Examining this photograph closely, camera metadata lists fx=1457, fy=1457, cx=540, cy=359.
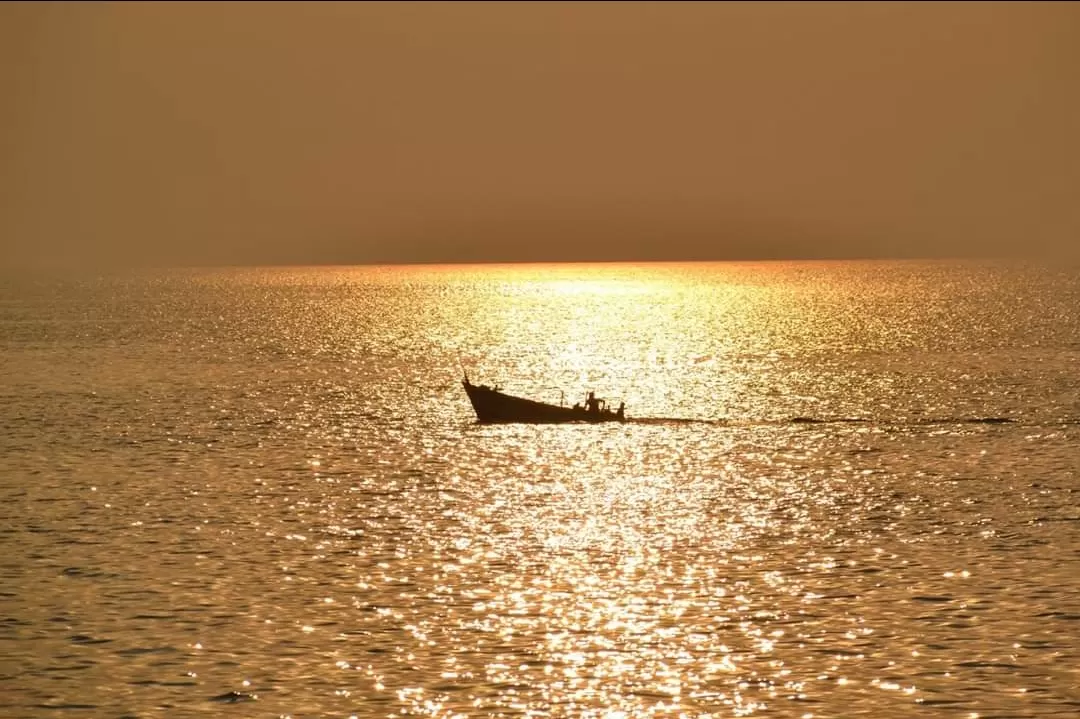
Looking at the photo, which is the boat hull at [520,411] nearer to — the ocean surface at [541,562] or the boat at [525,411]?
the boat at [525,411]

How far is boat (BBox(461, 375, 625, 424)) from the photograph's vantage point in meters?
99.0

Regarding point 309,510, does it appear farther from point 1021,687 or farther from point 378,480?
point 1021,687

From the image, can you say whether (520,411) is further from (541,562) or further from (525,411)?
(541,562)

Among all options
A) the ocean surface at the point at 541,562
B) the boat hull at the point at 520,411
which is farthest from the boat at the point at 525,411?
the ocean surface at the point at 541,562

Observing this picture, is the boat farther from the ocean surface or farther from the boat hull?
the ocean surface

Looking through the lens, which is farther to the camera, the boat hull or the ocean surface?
the boat hull

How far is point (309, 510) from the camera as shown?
6075cm

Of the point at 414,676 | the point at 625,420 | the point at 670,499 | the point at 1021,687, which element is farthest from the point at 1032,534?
the point at 625,420

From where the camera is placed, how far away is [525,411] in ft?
329

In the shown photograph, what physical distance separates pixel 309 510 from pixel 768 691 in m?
31.0

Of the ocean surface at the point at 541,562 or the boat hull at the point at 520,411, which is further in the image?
the boat hull at the point at 520,411

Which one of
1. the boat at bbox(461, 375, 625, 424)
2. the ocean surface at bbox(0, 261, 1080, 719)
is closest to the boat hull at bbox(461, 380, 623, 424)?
the boat at bbox(461, 375, 625, 424)

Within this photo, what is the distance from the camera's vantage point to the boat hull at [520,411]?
99.0 m

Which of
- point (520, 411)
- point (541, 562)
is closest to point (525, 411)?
point (520, 411)
